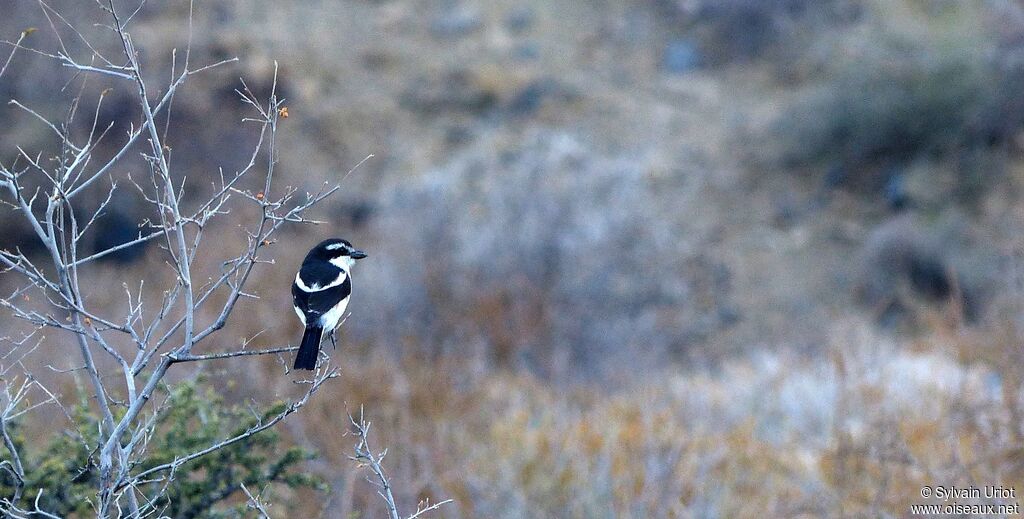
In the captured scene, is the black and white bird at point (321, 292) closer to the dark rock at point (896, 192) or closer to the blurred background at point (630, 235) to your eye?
the blurred background at point (630, 235)

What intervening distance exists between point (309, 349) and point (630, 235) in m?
10.3

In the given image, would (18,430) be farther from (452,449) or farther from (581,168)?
(581,168)

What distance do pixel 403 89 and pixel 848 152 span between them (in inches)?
346

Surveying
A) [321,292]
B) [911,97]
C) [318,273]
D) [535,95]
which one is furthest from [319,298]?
[535,95]

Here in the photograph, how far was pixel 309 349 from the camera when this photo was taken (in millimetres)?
3227

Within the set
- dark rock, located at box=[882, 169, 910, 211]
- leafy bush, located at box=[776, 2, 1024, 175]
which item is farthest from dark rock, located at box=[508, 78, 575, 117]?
dark rock, located at box=[882, 169, 910, 211]

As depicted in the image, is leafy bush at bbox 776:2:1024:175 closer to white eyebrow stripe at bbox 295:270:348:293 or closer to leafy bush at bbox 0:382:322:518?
leafy bush at bbox 0:382:322:518

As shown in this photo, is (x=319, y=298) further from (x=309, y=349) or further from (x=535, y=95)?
(x=535, y=95)

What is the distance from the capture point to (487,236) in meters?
12.6

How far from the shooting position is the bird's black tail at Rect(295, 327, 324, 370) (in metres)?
3.14

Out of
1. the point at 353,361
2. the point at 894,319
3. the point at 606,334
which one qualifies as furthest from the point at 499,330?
the point at 894,319

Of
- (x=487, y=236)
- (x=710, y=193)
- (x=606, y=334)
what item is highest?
(x=487, y=236)

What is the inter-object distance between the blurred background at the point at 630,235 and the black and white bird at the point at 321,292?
552 mm

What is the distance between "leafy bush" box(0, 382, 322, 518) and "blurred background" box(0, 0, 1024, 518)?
0.47 m
